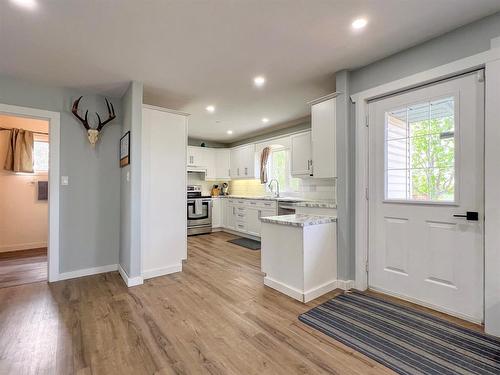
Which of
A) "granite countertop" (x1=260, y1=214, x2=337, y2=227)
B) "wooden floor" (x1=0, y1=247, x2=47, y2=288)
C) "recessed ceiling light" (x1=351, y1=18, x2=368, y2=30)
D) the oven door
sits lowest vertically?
"wooden floor" (x1=0, y1=247, x2=47, y2=288)

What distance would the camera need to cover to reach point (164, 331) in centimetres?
202

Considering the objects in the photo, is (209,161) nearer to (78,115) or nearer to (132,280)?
(78,115)

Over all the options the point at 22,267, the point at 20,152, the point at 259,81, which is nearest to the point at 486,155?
the point at 259,81

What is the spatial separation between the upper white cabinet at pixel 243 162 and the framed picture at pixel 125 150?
3.08 meters

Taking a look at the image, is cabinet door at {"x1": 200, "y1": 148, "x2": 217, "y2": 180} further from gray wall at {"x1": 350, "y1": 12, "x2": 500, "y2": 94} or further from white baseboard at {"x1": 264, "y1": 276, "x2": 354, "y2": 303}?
gray wall at {"x1": 350, "y1": 12, "x2": 500, "y2": 94}

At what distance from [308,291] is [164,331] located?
4.53 ft

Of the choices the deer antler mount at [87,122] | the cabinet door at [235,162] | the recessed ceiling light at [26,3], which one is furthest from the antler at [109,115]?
the cabinet door at [235,162]

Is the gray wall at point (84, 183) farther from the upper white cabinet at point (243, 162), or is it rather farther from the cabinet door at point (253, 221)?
the upper white cabinet at point (243, 162)

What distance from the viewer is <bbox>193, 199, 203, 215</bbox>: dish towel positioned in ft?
19.3

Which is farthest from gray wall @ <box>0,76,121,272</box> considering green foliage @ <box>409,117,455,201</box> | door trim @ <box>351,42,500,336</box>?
green foliage @ <box>409,117,455,201</box>

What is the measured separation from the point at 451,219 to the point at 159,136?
3294 millimetres

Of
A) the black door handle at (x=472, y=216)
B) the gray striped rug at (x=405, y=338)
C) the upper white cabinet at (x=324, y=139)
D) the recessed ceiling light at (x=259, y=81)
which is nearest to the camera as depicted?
the gray striped rug at (x=405, y=338)

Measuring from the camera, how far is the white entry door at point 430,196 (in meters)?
2.07

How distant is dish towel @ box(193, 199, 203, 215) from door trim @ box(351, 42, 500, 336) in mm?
3960
